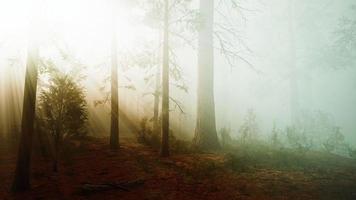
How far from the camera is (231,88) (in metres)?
46.8

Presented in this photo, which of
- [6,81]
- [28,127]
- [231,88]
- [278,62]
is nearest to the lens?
[28,127]

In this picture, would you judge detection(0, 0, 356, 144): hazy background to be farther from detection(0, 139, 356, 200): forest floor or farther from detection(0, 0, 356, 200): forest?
detection(0, 139, 356, 200): forest floor

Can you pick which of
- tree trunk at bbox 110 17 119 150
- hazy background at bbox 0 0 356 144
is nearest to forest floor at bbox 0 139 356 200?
tree trunk at bbox 110 17 119 150

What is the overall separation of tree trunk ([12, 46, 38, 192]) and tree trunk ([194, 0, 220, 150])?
687 centimetres

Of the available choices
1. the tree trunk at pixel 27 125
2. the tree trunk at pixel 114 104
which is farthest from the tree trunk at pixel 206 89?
the tree trunk at pixel 27 125

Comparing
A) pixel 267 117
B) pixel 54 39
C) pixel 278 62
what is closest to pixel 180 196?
pixel 54 39

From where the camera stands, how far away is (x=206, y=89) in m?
14.0

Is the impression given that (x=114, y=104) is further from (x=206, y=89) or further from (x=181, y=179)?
(x=181, y=179)

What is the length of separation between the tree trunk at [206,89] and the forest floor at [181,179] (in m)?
1.34

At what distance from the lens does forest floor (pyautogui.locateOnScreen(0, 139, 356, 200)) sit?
7.81 m

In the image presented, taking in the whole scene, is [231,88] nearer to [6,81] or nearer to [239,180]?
[6,81]

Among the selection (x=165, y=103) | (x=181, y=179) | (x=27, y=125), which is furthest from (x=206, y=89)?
(x=27, y=125)

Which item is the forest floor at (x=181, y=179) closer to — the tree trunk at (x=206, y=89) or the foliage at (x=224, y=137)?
the tree trunk at (x=206, y=89)

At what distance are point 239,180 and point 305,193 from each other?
1786 millimetres
